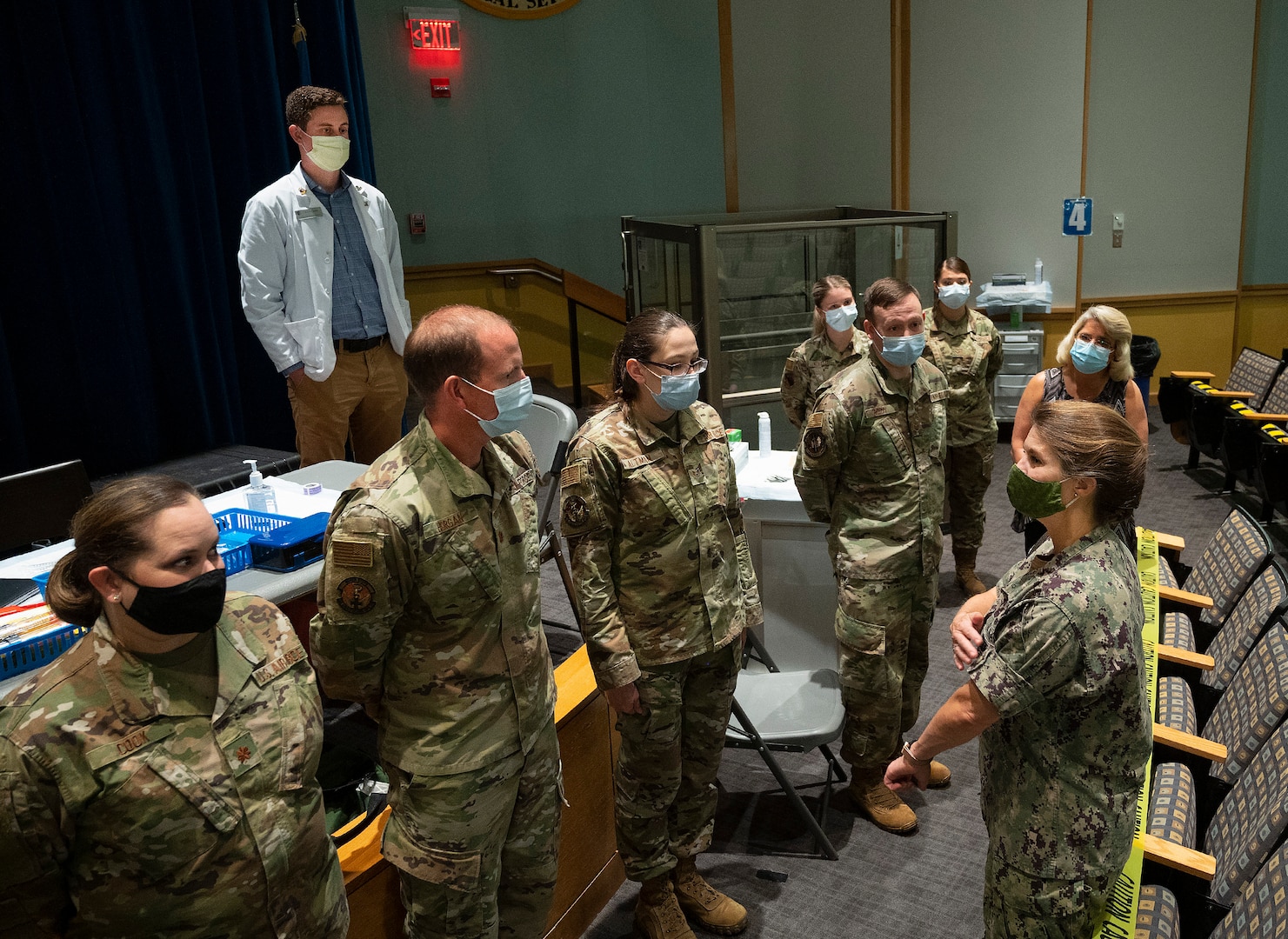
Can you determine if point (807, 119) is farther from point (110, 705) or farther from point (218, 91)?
point (110, 705)

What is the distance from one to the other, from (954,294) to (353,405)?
271 cm

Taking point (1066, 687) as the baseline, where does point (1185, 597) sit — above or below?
below

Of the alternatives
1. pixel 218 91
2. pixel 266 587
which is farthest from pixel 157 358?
pixel 266 587

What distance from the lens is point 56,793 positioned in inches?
52.9

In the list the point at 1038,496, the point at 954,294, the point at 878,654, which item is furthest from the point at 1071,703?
the point at 954,294

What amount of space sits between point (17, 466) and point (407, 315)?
5.87 feet

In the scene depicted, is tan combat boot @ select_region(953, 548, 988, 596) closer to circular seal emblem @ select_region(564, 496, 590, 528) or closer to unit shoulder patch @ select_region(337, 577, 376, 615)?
circular seal emblem @ select_region(564, 496, 590, 528)

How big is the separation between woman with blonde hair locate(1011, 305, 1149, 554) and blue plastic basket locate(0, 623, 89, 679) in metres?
2.75

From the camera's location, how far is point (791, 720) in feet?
9.67

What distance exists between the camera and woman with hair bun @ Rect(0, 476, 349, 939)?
135cm

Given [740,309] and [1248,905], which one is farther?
[740,309]

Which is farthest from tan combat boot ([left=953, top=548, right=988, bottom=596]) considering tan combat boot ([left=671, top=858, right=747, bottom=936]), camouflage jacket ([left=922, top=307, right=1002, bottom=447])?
tan combat boot ([left=671, top=858, right=747, bottom=936])

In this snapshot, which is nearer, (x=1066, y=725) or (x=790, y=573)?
(x=1066, y=725)

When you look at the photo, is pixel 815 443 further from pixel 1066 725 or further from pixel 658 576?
pixel 1066 725
